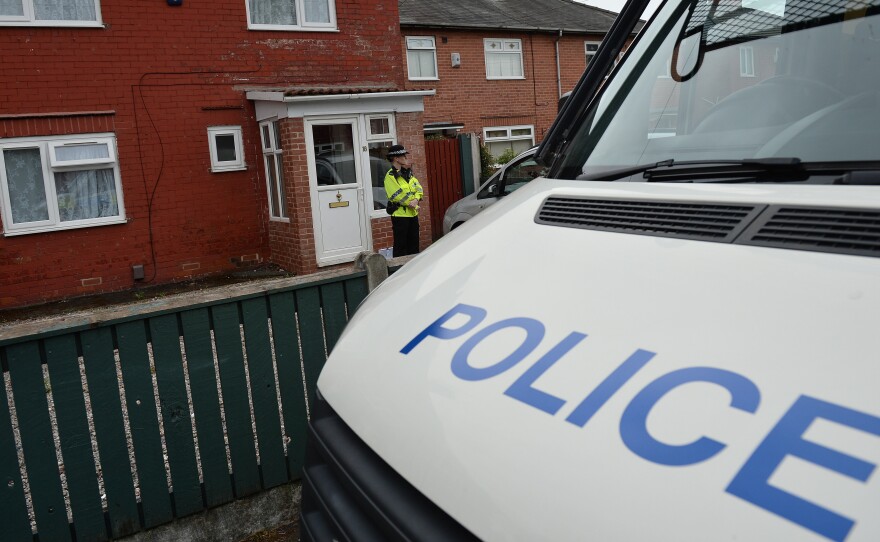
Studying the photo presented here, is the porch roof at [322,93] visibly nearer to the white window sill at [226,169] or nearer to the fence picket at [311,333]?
the white window sill at [226,169]

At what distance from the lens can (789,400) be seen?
3.36 feet

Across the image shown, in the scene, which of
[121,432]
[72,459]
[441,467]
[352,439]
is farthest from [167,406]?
[441,467]

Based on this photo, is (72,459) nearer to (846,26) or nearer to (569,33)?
(846,26)

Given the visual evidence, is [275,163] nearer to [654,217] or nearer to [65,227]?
[65,227]

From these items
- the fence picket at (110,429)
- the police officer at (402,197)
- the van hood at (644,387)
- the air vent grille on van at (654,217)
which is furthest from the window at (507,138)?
the van hood at (644,387)

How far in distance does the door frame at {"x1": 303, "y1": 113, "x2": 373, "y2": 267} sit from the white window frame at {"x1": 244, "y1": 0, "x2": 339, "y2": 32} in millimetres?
2090

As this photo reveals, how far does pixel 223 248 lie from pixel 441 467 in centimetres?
1271

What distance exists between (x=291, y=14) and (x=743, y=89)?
41.8 ft

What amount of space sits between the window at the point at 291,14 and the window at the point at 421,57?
833 centimetres

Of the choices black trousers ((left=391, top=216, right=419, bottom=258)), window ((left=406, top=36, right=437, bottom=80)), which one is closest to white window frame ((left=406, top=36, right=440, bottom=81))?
window ((left=406, top=36, right=437, bottom=80))

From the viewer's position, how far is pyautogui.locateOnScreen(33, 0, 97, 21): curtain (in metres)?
11.5

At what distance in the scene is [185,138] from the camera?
12789 mm

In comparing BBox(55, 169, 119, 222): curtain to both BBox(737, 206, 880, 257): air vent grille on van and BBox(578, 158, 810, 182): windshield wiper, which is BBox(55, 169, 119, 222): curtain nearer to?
BBox(578, 158, 810, 182): windshield wiper

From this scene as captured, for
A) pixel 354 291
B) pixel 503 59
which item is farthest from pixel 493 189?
pixel 503 59
